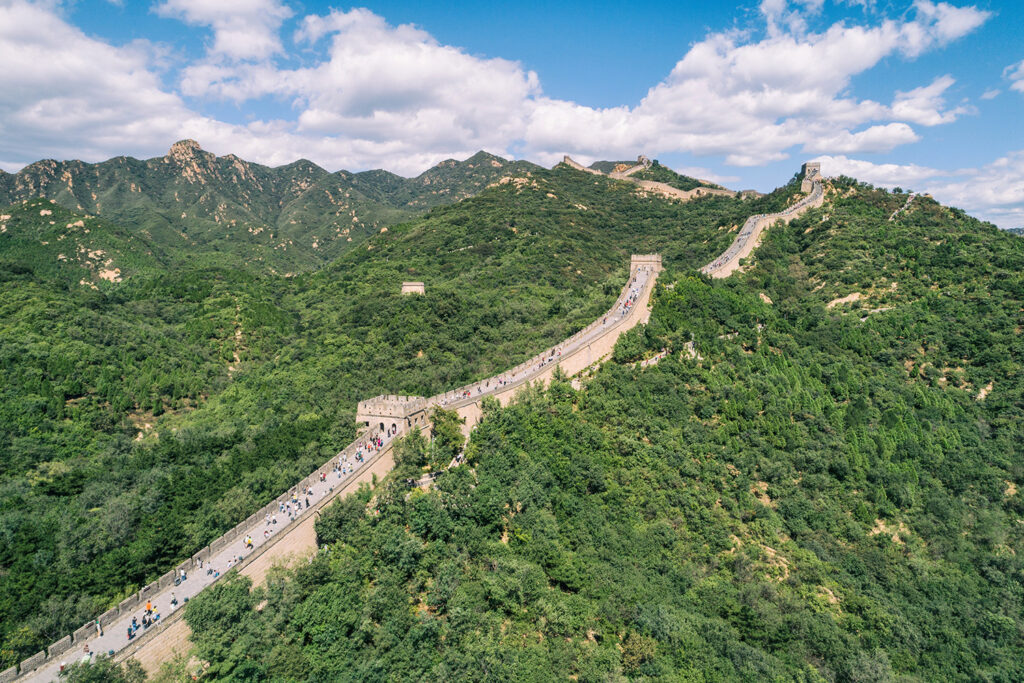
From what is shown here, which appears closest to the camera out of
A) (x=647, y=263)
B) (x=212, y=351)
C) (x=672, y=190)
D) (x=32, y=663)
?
(x=32, y=663)

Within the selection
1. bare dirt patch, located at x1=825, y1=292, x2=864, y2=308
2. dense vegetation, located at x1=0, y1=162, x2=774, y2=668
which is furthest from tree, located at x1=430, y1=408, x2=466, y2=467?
bare dirt patch, located at x1=825, y1=292, x2=864, y2=308

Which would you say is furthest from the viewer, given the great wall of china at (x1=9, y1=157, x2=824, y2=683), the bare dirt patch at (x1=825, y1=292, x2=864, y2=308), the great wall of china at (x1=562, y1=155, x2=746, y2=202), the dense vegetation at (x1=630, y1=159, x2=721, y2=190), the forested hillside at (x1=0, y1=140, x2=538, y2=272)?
the forested hillside at (x1=0, y1=140, x2=538, y2=272)

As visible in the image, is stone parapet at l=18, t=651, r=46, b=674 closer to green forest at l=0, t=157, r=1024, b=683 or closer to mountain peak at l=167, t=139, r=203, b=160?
green forest at l=0, t=157, r=1024, b=683

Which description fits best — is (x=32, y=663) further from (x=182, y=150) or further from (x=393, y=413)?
(x=182, y=150)

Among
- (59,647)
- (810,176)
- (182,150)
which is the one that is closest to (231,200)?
(182,150)

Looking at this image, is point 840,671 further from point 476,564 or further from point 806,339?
point 806,339

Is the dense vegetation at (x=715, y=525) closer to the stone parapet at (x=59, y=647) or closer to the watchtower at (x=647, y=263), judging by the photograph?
the watchtower at (x=647, y=263)
